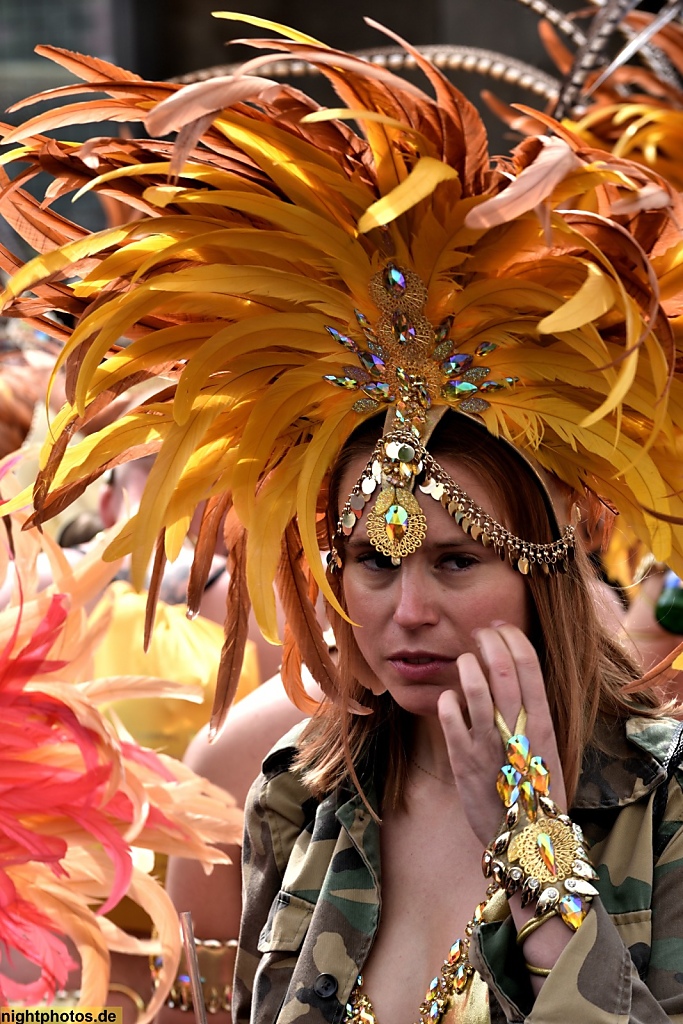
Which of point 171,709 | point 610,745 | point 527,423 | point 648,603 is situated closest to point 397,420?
point 527,423

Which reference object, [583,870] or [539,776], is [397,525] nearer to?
[539,776]

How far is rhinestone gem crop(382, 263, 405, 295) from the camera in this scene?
Result: 165cm

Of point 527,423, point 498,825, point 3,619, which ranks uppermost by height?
point 527,423

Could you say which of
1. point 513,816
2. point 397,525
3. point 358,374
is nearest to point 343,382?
point 358,374

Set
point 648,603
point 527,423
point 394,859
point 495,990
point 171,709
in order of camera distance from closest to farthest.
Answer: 1. point 495,990
2. point 527,423
3. point 394,859
4. point 171,709
5. point 648,603

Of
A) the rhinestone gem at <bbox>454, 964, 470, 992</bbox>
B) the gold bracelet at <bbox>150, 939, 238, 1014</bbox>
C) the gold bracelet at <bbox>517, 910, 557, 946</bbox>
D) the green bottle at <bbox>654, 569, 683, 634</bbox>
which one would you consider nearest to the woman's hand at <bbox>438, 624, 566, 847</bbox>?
the gold bracelet at <bbox>517, 910, 557, 946</bbox>

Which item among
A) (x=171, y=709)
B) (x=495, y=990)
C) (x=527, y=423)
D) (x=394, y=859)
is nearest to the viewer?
(x=495, y=990)

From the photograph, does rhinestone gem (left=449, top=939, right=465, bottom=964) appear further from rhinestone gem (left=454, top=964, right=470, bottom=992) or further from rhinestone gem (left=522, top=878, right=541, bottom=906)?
rhinestone gem (left=522, top=878, right=541, bottom=906)

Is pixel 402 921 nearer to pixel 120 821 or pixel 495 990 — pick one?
pixel 495 990

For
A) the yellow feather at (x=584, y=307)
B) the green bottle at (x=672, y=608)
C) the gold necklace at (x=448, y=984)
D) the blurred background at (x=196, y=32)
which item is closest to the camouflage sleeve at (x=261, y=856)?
the gold necklace at (x=448, y=984)

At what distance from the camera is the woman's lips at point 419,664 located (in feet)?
5.34

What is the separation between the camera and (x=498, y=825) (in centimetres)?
151

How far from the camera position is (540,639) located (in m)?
1.75

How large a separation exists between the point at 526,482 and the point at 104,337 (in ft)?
1.86
